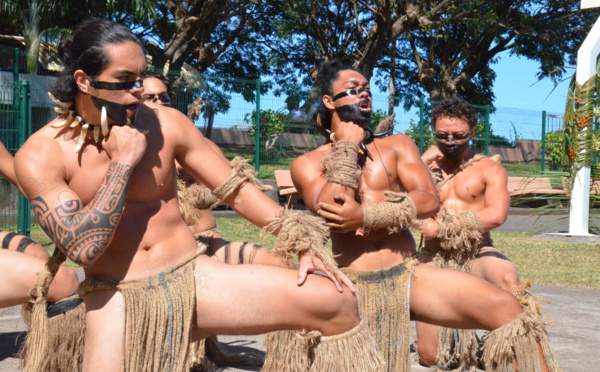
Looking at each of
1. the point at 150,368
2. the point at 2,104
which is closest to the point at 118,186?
the point at 150,368

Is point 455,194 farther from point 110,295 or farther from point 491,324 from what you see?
point 110,295

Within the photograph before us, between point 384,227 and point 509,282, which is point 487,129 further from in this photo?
point 384,227

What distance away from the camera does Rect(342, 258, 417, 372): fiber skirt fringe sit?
11.9 ft

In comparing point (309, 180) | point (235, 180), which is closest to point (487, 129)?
point (309, 180)

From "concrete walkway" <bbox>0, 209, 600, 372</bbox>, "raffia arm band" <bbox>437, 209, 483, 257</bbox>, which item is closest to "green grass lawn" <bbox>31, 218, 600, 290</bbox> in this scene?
"concrete walkway" <bbox>0, 209, 600, 372</bbox>

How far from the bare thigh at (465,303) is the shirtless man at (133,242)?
28.6 inches

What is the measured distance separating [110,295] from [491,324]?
1743 millimetres

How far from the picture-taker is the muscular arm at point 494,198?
4.99 meters

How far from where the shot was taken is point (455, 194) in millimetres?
5336

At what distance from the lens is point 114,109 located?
2.81 metres

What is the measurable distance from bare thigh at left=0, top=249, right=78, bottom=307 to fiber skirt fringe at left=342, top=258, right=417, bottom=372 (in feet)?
5.19

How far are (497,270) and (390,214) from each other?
140 cm

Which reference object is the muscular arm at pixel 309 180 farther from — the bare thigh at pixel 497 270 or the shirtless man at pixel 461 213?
the bare thigh at pixel 497 270

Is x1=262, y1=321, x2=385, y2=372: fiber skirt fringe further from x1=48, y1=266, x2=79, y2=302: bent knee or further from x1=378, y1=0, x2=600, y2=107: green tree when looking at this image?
x1=378, y1=0, x2=600, y2=107: green tree
